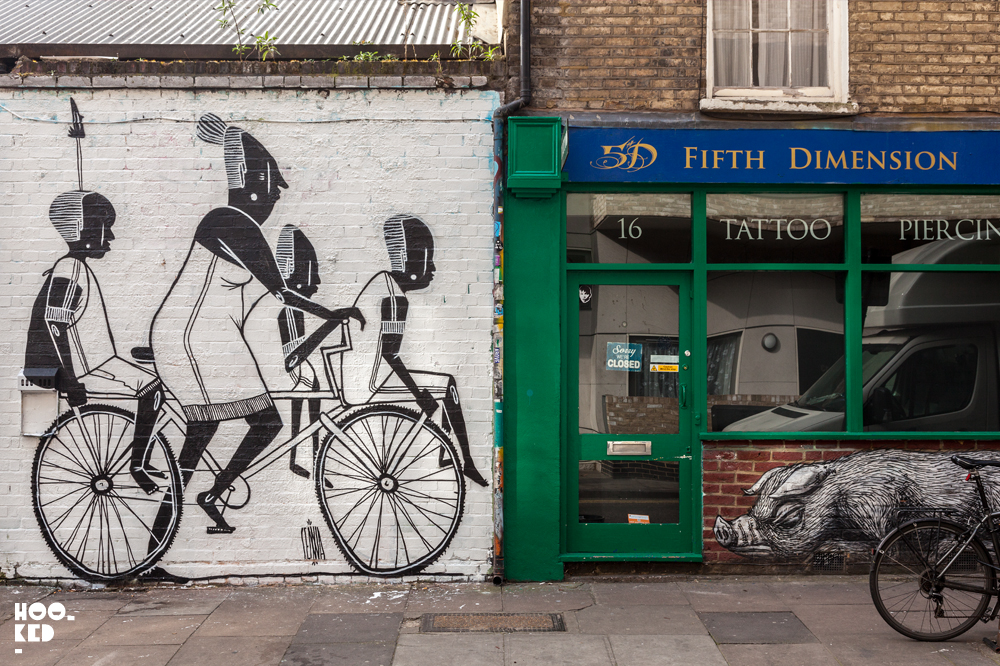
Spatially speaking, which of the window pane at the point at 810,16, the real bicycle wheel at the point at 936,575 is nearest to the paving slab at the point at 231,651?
the real bicycle wheel at the point at 936,575

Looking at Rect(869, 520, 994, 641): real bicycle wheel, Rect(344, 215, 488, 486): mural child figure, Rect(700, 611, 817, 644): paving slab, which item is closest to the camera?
Rect(869, 520, 994, 641): real bicycle wheel

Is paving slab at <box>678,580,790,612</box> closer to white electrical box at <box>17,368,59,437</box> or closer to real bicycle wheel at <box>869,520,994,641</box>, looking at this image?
real bicycle wheel at <box>869,520,994,641</box>

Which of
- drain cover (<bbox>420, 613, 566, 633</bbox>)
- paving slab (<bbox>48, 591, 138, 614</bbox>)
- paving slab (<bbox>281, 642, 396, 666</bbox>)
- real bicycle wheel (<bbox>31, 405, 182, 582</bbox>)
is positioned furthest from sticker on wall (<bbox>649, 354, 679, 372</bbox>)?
paving slab (<bbox>48, 591, 138, 614</bbox>)

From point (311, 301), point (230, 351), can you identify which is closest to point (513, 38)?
point (311, 301)

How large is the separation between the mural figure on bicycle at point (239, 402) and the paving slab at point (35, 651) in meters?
1.06

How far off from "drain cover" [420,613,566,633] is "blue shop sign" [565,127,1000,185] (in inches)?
122

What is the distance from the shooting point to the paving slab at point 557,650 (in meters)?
4.32

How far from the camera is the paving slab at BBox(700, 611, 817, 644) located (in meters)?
4.61

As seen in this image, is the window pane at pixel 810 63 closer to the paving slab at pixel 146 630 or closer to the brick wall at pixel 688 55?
the brick wall at pixel 688 55

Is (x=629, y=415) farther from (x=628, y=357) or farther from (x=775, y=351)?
→ (x=775, y=351)

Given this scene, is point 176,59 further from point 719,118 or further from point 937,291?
point 937,291

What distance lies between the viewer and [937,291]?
19.5 ft

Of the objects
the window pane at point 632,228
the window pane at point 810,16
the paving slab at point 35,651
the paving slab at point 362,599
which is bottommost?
the paving slab at point 35,651

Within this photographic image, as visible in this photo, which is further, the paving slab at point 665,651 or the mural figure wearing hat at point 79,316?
the mural figure wearing hat at point 79,316
